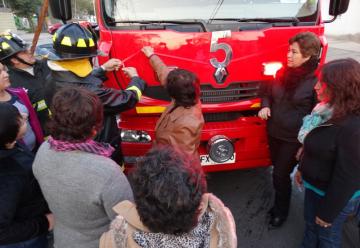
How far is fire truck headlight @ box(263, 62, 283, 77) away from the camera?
2.59 m

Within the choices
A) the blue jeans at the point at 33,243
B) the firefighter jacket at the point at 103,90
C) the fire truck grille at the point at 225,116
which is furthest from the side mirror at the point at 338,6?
the blue jeans at the point at 33,243

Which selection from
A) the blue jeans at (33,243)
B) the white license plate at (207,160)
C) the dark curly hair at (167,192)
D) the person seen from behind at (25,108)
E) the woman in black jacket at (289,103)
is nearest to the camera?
the dark curly hair at (167,192)

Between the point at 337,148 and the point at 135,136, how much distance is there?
5.33 ft

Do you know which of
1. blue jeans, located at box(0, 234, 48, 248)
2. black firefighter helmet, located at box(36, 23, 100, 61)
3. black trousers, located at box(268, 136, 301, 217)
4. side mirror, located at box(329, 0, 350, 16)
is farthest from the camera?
side mirror, located at box(329, 0, 350, 16)

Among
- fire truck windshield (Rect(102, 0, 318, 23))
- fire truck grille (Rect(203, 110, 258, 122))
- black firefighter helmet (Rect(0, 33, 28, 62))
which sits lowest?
fire truck grille (Rect(203, 110, 258, 122))

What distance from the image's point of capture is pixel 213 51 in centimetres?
245

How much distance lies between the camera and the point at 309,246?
7.33 ft

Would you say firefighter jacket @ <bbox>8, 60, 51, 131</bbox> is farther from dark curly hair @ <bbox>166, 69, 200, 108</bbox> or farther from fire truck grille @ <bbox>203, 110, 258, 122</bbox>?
fire truck grille @ <bbox>203, 110, 258, 122</bbox>

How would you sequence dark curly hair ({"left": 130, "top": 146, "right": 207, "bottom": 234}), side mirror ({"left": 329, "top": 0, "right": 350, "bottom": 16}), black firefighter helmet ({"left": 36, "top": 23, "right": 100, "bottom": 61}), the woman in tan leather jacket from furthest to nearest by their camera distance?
side mirror ({"left": 329, "top": 0, "right": 350, "bottom": 16}) → the woman in tan leather jacket → black firefighter helmet ({"left": 36, "top": 23, "right": 100, "bottom": 61}) → dark curly hair ({"left": 130, "top": 146, "right": 207, "bottom": 234})

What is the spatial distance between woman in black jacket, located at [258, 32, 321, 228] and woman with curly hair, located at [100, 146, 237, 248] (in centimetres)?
143

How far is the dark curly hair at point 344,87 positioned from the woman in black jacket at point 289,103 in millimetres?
548

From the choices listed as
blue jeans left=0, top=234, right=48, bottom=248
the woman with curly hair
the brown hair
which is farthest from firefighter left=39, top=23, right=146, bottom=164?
the brown hair

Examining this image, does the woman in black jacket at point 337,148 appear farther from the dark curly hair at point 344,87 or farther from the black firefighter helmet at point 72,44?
the black firefighter helmet at point 72,44

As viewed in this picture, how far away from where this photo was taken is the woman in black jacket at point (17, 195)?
1353 millimetres
